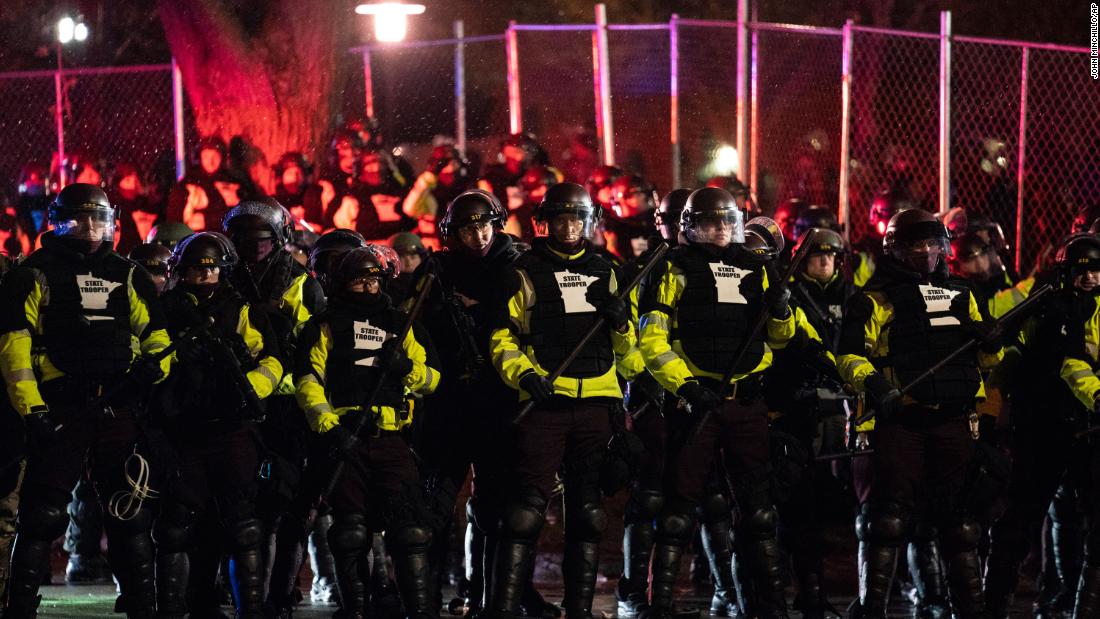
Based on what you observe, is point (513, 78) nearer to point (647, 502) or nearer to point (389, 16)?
point (389, 16)

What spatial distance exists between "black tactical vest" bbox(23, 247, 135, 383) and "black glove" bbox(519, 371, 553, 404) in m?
1.91

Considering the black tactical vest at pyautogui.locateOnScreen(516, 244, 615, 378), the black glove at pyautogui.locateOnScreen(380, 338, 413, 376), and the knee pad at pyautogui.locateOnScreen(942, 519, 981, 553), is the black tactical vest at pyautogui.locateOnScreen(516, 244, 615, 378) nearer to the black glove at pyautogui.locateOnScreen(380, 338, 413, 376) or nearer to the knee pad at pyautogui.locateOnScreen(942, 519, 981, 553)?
the black glove at pyautogui.locateOnScreen(380, 338, 413, 376)

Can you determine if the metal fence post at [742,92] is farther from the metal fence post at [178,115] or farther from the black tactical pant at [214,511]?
the black tactical pant at [214,511]

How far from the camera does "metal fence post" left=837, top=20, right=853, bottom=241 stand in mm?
13859

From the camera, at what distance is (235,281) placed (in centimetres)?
922

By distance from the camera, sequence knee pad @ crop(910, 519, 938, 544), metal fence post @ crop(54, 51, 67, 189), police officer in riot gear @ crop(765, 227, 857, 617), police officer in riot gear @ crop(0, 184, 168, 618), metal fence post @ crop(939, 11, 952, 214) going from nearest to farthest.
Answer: police officer in riot gear @ crop(0, 184, 168, 618) → police officer in riot gear @ crop(765, 227, 857, 617) → knee pad @ crop(910, 519, 938, 544) → metal fence post @ crop(939, 11, 952, 214) → metal fence post @ crop(54, 51, 67, 189)

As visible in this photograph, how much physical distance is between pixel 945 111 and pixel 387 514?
7041 millimetres

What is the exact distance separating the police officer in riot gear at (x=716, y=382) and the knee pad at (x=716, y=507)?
0.29 meters

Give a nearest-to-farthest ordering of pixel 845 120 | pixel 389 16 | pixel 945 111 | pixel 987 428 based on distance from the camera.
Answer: pixel 987 428, pixel 945 111, pixel 845 120, pixel 389 16

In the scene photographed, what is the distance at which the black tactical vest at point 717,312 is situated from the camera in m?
8.64

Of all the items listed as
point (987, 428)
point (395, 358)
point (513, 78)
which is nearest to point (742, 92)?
point (513, 78)

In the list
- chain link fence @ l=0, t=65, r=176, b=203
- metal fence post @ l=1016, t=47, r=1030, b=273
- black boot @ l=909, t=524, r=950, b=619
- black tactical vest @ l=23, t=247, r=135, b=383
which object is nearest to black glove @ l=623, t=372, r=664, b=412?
black boot @ l=909, t=524, r=950, b=619

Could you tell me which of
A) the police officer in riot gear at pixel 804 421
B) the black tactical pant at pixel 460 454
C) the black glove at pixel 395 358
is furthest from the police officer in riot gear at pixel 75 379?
the police officer in riot gear at pixel 804 421

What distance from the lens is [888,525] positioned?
8.48 metres
